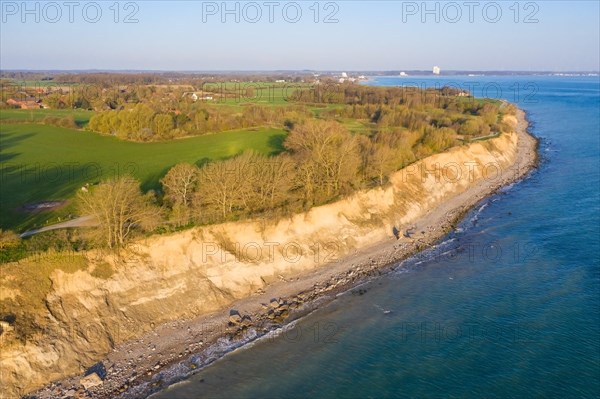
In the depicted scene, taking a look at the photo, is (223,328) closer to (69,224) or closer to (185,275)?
(185,275)

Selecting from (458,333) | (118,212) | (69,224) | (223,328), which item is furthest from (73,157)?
(458,333)

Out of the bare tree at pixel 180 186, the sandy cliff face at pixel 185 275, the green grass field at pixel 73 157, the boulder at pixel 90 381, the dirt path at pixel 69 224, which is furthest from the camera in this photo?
the green grass field at pixel 73 157

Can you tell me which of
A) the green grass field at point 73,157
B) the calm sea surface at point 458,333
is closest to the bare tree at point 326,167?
the calm sea surface at point 458,333

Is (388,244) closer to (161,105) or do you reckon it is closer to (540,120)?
(161,105)

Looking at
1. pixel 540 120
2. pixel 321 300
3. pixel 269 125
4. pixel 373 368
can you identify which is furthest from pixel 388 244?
pixel 540 120

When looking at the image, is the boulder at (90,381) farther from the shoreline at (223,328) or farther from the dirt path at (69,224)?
the dirt path at (69,224)
